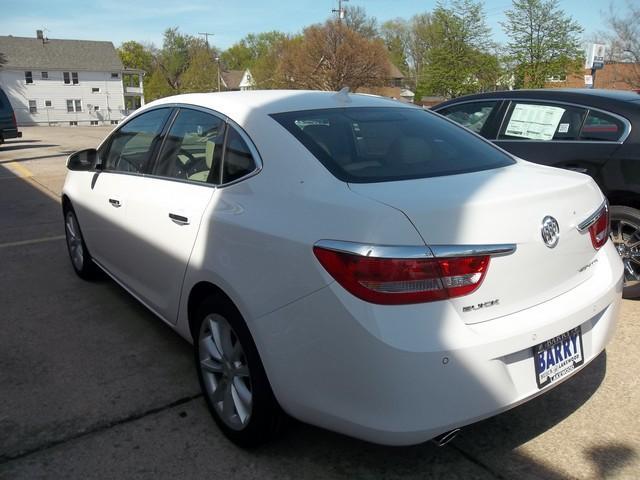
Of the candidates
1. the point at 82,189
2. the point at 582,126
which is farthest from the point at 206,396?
the point at 582,126

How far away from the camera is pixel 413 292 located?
200cm

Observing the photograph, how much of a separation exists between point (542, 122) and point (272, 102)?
2953 millimetres

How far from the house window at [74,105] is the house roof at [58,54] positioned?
149 inches

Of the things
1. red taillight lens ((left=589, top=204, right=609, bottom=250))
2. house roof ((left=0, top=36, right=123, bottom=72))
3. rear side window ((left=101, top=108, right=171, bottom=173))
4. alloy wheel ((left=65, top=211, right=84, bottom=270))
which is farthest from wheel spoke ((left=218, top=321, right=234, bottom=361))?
house roof ((left=0, top=36, right=123, bottom=72))

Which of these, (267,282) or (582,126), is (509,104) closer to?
(582,126)

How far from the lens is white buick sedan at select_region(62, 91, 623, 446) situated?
2.01m

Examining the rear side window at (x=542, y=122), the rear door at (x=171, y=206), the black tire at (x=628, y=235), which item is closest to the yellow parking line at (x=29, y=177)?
the rear door at (x=171, y=206)

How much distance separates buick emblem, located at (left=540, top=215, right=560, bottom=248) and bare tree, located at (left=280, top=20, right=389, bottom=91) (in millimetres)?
47965

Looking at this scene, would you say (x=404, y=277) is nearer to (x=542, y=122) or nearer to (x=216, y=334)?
(x=216, y=334)

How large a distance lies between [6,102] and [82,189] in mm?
17127

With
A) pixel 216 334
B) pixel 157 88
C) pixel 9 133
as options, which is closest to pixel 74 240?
pixel 216 334

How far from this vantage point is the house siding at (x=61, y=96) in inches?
2495

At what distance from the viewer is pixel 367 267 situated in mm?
2000

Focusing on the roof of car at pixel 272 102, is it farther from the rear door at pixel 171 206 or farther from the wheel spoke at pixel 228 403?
the wheel spoke at pixel 228 403
